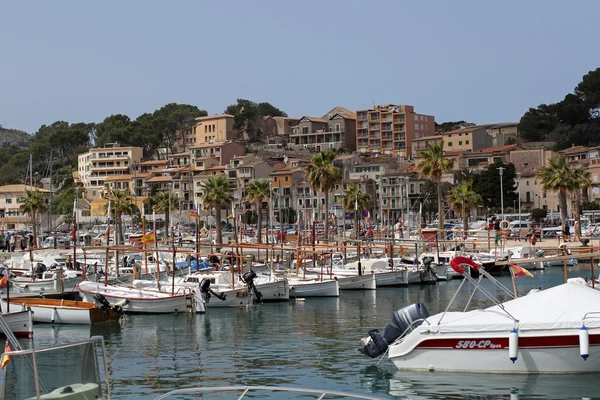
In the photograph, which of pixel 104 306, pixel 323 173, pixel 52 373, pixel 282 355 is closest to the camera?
pixel 52 373

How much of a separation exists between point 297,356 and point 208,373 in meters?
3.88

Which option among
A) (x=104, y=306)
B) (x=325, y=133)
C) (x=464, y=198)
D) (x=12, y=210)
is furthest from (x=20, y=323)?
(x=325, y=133)

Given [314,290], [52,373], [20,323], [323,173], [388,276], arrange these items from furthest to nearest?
1. [323,173]
2. [388,276]
3. [314,290]
4. [20,323]
5. [52,373]

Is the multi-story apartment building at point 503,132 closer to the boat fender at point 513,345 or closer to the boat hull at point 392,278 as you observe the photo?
the boat hull at point 392,278

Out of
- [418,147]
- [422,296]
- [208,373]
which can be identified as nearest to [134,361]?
[208,373]

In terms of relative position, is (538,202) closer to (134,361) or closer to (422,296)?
(422,296)

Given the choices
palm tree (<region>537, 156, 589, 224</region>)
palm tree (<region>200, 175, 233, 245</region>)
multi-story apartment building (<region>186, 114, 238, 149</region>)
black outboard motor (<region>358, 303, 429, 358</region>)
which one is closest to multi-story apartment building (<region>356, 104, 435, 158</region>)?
multi-story apartment building (<region>186, 114, 238, 149</region>)

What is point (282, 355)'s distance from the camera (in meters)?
30.9

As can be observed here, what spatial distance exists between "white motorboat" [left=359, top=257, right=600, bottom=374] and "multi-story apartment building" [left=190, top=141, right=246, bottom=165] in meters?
138

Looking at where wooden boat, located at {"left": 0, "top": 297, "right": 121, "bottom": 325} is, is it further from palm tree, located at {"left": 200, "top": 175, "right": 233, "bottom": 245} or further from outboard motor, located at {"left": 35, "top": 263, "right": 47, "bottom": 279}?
palm tree, located at {"left": 200, "top": 175, "right": 233, "bottom": 245}

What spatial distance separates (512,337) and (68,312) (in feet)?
79.7

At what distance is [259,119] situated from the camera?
19912cm

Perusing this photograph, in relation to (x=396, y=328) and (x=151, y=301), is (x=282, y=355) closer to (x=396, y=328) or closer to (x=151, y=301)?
(x=396, y=328)

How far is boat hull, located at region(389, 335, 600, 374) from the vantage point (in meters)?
23.6
